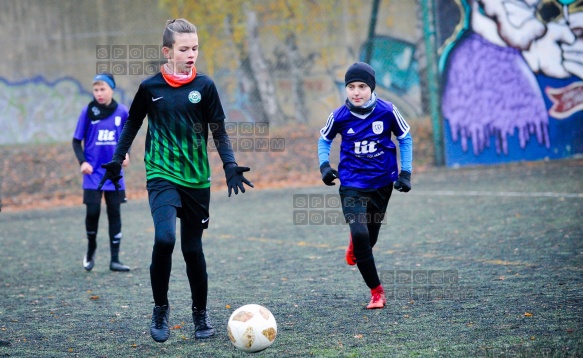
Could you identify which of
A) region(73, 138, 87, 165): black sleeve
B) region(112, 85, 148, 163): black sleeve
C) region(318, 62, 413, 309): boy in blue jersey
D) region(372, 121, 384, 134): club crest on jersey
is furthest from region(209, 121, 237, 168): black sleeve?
region(73, 138, 87, 165): black sleeve

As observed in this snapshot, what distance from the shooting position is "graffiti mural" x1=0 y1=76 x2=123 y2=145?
24281mm

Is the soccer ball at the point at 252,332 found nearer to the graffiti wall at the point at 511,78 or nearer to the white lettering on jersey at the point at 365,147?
the white lettering on jersey at the point at 365,147

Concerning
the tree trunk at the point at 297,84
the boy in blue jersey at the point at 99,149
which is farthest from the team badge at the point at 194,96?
the tree trunk at the point at 297,84

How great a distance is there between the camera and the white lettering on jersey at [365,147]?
6.44 m

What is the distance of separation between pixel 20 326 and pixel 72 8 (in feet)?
66.4

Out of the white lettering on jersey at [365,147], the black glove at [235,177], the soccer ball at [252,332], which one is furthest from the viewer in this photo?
the white lettering on jersey at [365,147]

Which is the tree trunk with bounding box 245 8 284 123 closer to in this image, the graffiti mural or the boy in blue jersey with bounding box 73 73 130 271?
the graffiti mural

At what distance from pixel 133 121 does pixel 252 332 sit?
1.79 meters

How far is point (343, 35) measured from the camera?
21.8 metres

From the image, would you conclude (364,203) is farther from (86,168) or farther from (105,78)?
(105,78)

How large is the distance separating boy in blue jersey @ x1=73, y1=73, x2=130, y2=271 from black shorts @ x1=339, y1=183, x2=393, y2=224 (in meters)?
3.38

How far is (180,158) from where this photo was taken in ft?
17.7

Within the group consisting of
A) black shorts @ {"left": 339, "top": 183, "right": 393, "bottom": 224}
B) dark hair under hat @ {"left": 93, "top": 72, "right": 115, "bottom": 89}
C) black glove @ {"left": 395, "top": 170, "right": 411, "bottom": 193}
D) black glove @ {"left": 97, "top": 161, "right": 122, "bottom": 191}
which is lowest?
black shorts @ {"left": 339, "top": 183, "right": 393, "bottom": 224}

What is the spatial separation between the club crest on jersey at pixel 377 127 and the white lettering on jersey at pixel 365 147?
89 mm
